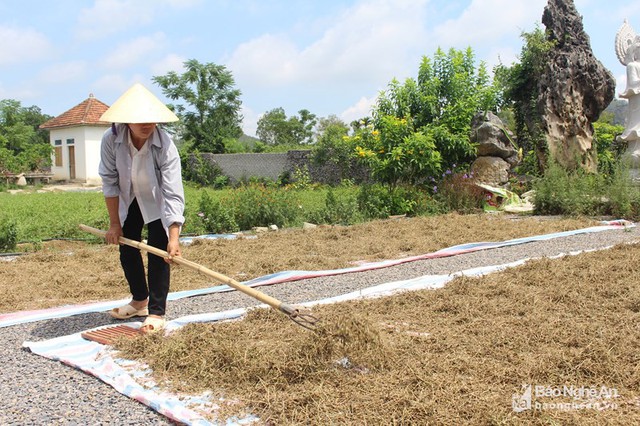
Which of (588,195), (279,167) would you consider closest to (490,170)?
(588,195)

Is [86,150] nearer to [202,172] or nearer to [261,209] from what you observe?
[202,172]

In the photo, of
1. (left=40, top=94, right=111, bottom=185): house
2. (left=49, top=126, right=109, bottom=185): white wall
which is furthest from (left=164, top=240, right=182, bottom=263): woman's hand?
(left=49, top=126, right=109, bottom=185): white wall

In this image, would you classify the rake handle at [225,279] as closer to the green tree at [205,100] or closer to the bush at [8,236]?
the bush at [8,236]

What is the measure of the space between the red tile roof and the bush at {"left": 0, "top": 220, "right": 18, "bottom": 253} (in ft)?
58.3

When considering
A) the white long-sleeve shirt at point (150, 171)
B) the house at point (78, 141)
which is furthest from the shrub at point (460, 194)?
the house at point (78, 141)

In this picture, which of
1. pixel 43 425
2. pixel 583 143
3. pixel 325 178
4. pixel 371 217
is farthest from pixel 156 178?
pixel 325 178

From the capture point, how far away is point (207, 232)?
26.5 ft

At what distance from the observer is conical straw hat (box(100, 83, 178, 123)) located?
9.95 ft

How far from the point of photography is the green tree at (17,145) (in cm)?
2141

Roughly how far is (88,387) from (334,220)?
632 cm

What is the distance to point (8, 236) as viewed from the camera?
21.1 ft

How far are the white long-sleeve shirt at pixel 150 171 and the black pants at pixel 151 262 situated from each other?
0.10 meters

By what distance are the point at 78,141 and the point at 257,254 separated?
20419mm

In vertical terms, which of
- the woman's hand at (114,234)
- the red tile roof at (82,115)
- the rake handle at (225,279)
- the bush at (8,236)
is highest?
the red tile roof at (82,115)
